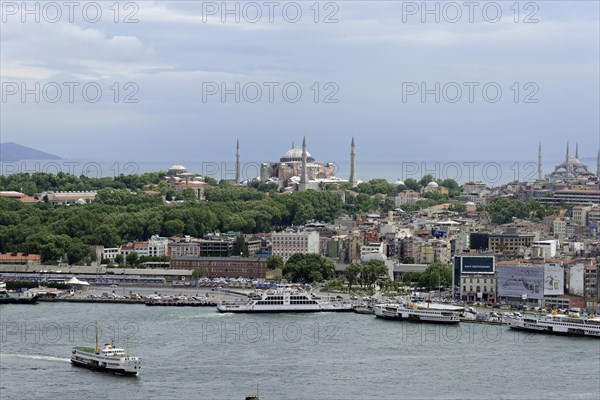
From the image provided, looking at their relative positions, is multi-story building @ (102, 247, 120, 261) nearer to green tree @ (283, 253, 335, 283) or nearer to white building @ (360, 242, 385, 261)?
green tree @ (283, 253, 335, 283)

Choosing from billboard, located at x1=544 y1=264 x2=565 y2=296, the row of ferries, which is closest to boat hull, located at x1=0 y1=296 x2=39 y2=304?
the row of ferries

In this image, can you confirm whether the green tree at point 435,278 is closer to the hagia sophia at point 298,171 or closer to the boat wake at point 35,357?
the boat wake at point 35,357

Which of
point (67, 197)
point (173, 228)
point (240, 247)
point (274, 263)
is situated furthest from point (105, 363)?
point (67, 197)

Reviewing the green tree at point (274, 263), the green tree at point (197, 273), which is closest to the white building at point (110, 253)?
the green tree at point (197, 273)

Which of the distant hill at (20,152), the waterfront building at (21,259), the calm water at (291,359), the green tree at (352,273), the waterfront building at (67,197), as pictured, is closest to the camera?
the calm water at (291,359)

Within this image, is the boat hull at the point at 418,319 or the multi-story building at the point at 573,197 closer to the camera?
the boat hull at the point at 418,319

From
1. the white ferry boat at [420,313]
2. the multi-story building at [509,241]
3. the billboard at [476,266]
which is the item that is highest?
the multi-story building at [509,241]
